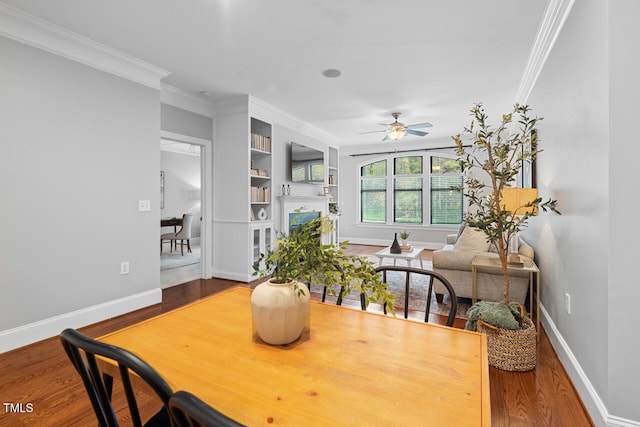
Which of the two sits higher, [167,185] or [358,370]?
[167,185]

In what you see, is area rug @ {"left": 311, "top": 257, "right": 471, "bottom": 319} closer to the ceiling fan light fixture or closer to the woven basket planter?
the woven basket planter

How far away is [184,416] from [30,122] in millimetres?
3114

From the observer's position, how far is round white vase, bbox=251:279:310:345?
104 centimetres

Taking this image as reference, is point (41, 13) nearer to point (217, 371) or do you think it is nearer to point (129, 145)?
point (129, 145)

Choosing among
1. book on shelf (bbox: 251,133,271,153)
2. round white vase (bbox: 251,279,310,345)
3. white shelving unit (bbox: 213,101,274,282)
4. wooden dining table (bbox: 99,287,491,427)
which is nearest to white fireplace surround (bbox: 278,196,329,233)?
white shelving unit (bbox: 213,101,274,282)

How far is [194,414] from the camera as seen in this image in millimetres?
506

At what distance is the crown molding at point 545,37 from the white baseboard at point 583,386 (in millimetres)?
2312

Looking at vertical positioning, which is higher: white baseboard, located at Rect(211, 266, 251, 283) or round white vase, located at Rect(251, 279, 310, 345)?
round white vase, located at Rect(251, 279, 310, 345)

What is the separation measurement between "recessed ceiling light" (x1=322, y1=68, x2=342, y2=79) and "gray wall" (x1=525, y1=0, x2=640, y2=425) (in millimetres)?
2045

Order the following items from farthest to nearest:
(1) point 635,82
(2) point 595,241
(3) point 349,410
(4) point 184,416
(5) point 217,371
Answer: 1. (2) point 595,241
2. (1) point 635,82
3. (5) point 217,371
4. (3) point 349,410
5. (4) point 184,416

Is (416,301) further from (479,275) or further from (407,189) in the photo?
(407,189)

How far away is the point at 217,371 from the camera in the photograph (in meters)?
0.93

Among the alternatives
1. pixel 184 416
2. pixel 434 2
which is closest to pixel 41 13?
pixel 434 2

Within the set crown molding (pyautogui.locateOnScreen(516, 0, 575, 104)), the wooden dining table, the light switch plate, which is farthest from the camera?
the light switch plate
